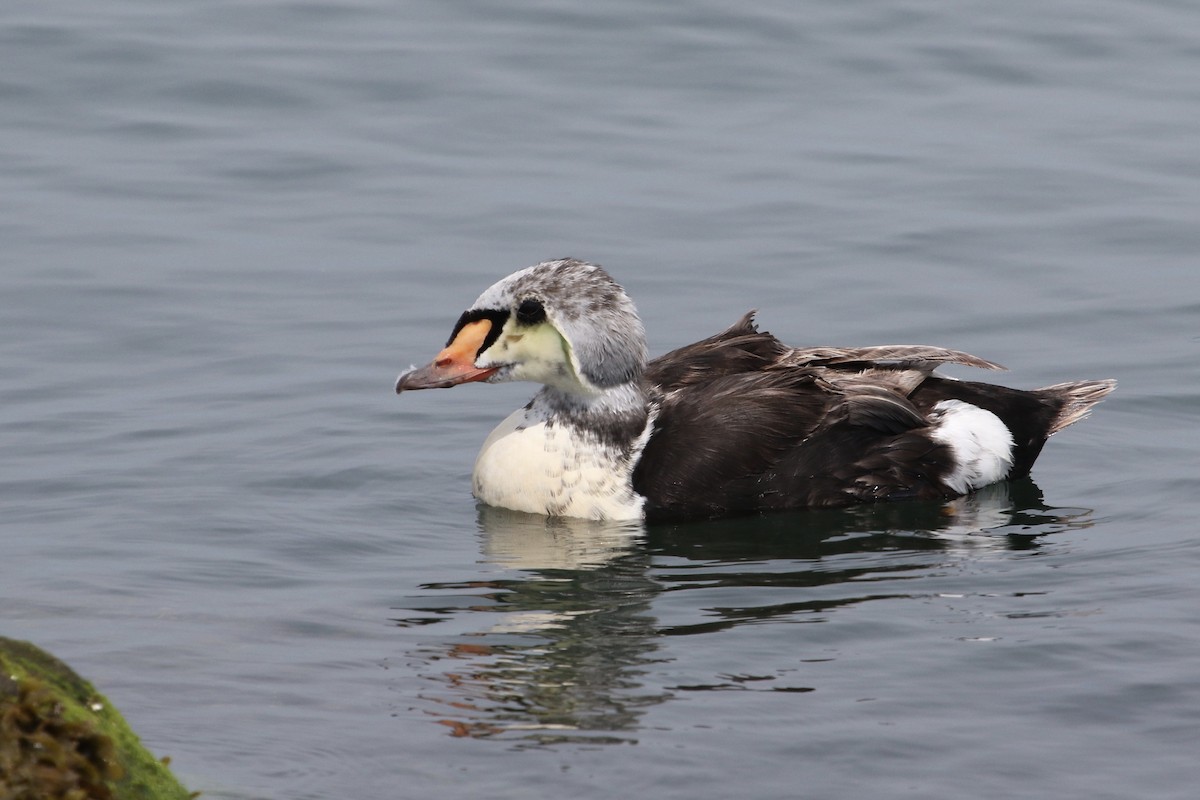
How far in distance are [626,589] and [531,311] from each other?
1.52 metres

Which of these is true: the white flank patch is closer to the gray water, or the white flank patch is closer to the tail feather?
the gray water

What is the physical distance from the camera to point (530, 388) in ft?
37.9

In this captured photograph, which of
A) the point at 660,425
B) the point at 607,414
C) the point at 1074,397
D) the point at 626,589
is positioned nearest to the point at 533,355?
the point at 607,414

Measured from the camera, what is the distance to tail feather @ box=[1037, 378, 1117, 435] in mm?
9227

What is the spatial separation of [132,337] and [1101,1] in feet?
35.6

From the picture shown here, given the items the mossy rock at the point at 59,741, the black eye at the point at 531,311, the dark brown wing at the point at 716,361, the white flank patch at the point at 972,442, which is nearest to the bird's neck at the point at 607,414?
the dark brown wing at the point at 716,361

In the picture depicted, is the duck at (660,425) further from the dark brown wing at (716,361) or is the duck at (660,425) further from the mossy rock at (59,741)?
the mossy rock at (59,741)

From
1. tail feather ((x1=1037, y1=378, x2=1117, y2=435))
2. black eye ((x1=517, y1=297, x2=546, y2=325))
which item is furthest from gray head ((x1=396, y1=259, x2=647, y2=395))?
tail feather ((x1=1037, y1=378, x2=1117, y2=435))

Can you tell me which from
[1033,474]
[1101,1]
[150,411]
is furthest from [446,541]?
[1101,1]

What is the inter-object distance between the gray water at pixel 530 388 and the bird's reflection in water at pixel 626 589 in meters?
0.02

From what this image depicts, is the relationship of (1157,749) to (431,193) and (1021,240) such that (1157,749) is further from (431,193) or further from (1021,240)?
(431,193)

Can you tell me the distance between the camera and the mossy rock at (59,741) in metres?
4.22

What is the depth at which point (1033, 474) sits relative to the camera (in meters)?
9.36

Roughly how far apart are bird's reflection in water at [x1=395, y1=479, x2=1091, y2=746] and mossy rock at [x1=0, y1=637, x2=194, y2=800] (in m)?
1.53
